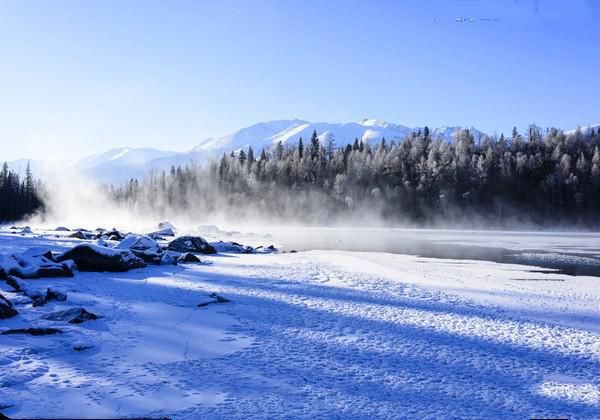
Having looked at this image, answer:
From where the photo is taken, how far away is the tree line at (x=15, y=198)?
113m

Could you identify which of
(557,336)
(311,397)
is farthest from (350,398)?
(557,336)

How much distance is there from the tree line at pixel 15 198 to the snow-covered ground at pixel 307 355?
11594 cm

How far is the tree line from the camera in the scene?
113m

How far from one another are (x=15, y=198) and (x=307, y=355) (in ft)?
442

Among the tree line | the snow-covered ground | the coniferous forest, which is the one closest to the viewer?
the snow-covered ground

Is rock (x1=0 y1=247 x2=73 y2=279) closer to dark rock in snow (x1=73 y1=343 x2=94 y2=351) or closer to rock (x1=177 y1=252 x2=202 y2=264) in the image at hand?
rock (x1=177 y1=252 x2=202 y2=264)

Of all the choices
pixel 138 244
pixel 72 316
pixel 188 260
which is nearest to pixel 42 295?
pixel 72 316

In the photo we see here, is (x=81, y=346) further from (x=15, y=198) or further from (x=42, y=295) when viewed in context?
(x=15, y=198)

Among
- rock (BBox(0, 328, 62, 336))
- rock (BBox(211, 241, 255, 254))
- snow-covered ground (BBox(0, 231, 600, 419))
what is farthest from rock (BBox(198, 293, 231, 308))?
rock (BBox(211, 241, 255, 254))

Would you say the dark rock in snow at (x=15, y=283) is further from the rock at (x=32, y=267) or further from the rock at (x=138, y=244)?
the rock at (x=138, y=244)

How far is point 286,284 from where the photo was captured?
A: 57.3 ft

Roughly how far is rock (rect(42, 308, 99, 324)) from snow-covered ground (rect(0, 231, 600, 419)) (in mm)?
207

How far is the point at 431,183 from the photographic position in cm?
10350

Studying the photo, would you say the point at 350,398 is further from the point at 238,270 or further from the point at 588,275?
the point at 588,275
